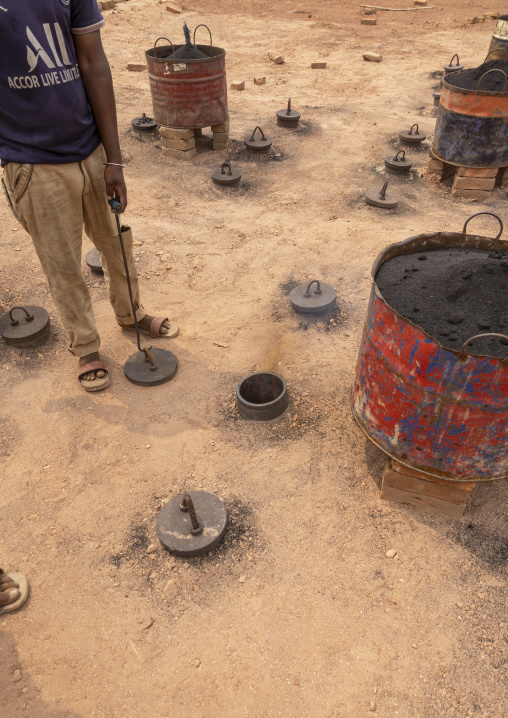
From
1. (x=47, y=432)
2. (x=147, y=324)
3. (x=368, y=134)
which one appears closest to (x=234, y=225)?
(x=147, y=324)

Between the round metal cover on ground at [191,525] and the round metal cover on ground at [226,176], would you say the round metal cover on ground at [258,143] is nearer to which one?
the round metal cover on ground at [226,176]

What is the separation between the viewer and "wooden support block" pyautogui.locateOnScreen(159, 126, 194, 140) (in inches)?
284

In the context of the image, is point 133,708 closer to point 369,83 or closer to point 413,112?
point 413,112

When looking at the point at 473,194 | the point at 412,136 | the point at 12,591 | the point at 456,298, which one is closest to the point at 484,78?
the point at 473,194

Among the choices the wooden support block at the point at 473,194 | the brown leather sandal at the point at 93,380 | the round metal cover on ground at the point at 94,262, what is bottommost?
the wooden support block at the point at 473,194

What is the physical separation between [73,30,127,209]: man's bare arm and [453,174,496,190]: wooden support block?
16.1 ft

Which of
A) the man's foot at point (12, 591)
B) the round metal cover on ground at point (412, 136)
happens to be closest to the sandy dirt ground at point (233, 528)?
the man's foot at point (12, 591)

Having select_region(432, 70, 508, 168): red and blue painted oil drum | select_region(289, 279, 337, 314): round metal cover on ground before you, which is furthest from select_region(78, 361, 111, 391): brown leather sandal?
A: select_region(432, 70, 508, 168): red and blue painted oil drum

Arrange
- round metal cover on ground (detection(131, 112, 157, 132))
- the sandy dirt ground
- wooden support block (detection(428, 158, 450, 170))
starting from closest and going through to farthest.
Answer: the sandy dirt ground < wooden support block (detection(428, 158, 450, 170)) < round metal cover on ground (detection(131, 112, 157, 132))

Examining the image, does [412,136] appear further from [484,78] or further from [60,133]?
[60,133]

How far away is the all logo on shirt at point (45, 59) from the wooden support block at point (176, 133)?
4.77m

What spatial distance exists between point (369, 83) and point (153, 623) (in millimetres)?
11386

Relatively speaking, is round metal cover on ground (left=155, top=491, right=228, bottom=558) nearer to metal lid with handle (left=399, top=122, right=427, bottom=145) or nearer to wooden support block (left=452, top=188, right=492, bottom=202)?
wooden support block (left=452, top=188, right=492, bottom=202)

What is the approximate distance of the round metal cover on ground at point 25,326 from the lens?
3994 millimetres
